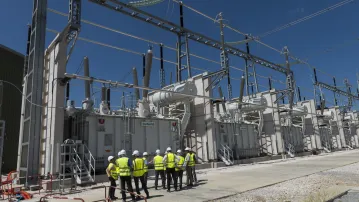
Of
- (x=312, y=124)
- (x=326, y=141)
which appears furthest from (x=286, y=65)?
(x=326, y=141)

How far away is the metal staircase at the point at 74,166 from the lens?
11883mm

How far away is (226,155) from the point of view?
22.5m

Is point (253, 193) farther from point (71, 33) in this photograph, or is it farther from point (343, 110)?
point (343, 110)

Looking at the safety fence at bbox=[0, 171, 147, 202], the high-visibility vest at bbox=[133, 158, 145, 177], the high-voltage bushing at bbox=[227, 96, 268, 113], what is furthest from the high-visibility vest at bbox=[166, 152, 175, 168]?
the high-voltage bushing at bbox=[227, 96, 268, 113]

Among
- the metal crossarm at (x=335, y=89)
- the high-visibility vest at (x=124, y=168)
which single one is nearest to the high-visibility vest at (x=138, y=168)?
the high-visibility vest at (x=124, y=168)

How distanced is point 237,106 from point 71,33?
59.1ft

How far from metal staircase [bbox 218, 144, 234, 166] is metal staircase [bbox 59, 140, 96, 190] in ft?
37.5

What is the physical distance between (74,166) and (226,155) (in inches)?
531

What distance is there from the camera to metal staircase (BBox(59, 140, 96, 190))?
11.9 metres

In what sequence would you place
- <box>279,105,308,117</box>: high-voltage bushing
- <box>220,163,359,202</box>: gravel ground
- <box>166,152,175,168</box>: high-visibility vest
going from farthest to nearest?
<box>279,105,308,117</box>: high-voltage bushing, <box>166,152,175,168</box>: high-visibility vest, <box>220,163,359,202</box>: gravel ground

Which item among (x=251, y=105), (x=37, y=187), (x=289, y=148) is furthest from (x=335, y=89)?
(x=37, y=187)

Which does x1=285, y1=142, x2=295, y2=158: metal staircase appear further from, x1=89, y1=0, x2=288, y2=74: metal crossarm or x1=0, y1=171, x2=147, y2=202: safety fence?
x1=0, y1=171, x2=147, y2=202: safety fence

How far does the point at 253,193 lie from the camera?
9625mm

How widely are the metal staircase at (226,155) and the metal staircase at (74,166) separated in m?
11.4
